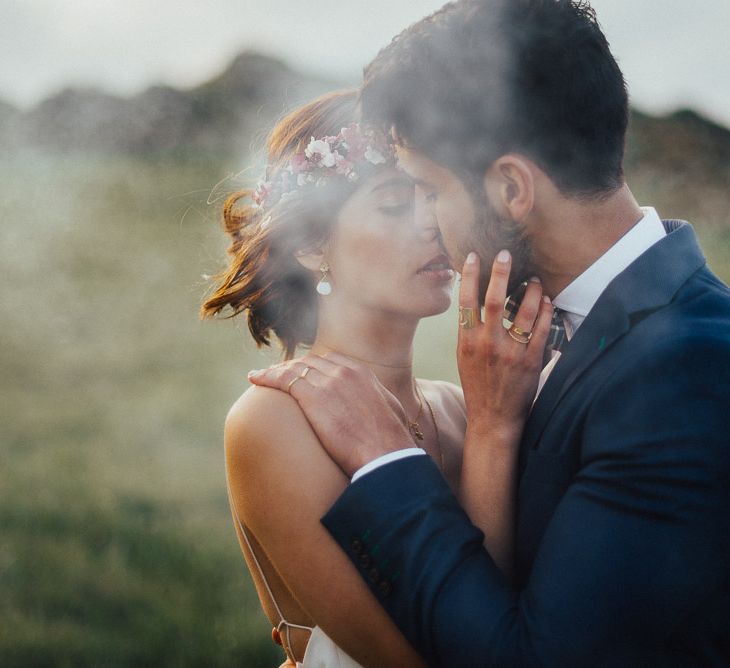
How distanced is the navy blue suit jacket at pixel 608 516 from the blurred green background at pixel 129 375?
1.95 m

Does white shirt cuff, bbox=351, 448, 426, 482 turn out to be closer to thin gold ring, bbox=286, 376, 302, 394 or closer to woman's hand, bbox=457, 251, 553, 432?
woman's hand, bbox=457, 251, 553, 432

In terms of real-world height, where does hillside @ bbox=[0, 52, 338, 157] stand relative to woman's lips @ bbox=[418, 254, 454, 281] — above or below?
above

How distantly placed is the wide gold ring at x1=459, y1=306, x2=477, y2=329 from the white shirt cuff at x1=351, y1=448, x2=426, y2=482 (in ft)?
1.11

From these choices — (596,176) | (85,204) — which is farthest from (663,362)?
(85,204)

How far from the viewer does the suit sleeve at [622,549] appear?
4.82 ft

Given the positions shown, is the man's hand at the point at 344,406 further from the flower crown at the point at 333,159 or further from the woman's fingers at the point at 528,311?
the flower crown at the point at 333,159

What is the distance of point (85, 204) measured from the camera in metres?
8.18

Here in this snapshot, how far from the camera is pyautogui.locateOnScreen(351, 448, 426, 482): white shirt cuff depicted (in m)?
1.83

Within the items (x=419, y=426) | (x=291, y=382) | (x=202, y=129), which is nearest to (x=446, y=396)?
(x=419, y=426)

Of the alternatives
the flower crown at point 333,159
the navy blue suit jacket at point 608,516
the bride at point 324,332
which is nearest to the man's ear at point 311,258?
the bride at point 324,332

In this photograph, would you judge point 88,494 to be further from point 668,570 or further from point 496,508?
point 668,570

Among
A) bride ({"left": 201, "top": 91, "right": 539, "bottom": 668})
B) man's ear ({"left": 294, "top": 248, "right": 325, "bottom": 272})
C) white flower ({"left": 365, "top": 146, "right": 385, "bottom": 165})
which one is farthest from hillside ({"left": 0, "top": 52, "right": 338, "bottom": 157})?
white flower ({"left": 365, "top": 146, "right": 385, "bottom": 165})

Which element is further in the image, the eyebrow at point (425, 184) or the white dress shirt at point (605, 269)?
the eyebrow at point (425, 184)

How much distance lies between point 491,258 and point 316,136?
1.12 meters
